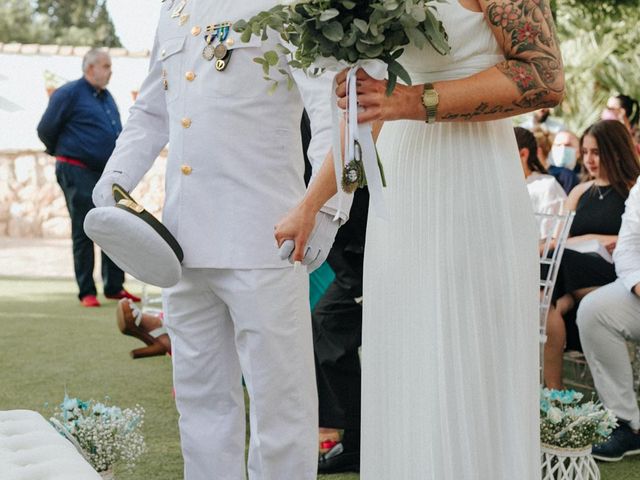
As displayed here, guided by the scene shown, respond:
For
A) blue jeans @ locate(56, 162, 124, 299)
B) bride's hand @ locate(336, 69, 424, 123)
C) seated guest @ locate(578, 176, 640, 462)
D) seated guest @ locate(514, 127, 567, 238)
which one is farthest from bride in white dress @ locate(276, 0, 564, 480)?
blue jeans @ locate(56, 162, 124, 299)

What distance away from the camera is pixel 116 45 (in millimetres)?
46656

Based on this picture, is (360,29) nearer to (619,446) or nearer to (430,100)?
(430,100)

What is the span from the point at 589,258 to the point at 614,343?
748 mm

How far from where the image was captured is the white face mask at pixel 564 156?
7.62 m

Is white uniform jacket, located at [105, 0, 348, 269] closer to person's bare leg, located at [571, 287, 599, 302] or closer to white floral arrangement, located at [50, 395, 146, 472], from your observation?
white floral arrangement, located at [50, 395, 146, 472]

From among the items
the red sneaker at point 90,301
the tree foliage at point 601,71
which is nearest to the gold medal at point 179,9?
the red sneaker at point 90,301

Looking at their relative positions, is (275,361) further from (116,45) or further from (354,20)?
(116,45)

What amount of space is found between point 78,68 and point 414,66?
1382cm

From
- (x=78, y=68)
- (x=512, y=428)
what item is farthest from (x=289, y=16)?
(x=78, y=68)

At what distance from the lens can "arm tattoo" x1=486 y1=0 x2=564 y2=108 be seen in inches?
77.1

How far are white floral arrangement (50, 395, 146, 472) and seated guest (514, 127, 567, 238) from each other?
3457 millimetres

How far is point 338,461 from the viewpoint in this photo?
12.7ft

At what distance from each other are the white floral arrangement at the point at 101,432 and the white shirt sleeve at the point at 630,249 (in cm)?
230

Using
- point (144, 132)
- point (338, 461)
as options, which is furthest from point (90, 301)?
point (144, 132)
